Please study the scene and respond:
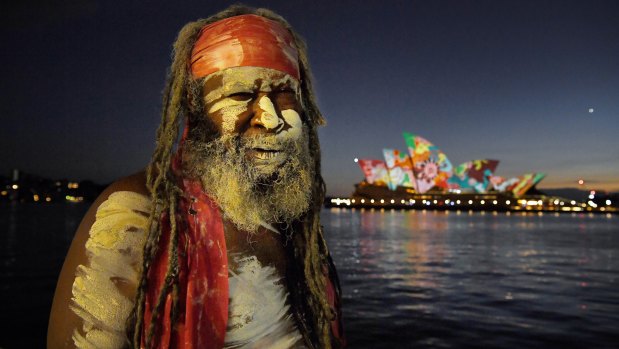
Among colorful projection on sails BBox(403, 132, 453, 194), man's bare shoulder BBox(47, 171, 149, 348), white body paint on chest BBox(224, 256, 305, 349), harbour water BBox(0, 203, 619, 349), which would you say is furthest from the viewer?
colorful projection on sails BBox(403, 132, 453, 194)

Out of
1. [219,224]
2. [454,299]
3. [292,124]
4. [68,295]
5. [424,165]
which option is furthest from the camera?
[424,165]

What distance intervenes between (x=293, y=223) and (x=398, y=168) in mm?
81972

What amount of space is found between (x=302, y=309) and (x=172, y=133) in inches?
20.1

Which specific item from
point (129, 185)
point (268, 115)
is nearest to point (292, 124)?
point (268, 115)

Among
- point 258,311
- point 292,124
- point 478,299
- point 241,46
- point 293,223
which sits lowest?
point 478,299

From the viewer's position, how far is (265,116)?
1.12m

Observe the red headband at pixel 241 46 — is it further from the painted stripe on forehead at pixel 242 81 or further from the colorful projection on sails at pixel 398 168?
the colorful projection on sails at pixel 398 168

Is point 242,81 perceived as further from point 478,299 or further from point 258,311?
point 478,299

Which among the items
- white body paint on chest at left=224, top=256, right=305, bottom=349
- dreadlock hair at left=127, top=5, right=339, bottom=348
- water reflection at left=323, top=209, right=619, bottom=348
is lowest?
water reflection at left=323, top=209, right=619, bottom=348

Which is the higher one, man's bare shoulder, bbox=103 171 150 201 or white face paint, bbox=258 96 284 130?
white face paint, bbox=258 96 284 130

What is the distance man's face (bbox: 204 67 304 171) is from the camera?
1.13 m

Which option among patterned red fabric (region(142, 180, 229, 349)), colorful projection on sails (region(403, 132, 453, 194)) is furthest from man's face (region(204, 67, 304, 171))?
colorful projection on sails (region(403, 132, 453, 194))

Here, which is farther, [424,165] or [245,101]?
[424,165]

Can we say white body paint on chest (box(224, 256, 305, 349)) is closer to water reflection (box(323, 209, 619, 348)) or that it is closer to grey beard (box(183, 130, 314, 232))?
grey beard (box(183, 130, 314, 232))
